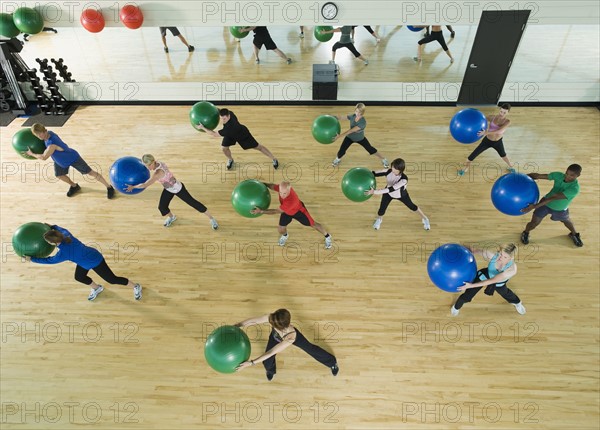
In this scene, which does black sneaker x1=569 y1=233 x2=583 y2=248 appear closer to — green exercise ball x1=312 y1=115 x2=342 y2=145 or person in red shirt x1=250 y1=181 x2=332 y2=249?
person in red shirt x1=250 y1=181 x2=332 y2=249

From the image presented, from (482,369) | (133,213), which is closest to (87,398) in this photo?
(133,213)

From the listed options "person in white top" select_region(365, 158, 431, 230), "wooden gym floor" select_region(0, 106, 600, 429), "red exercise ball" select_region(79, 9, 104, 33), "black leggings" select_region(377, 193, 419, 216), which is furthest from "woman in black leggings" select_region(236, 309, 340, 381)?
"red exercise ball" select_region(79, 9, 104, 33)

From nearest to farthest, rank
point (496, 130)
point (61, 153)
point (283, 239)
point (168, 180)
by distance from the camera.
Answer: point (168, 180)
point (283, 239)
point (61, 153)
point (496, 130)

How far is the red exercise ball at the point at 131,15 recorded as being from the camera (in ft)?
19.0

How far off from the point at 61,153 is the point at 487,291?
5.00 metres

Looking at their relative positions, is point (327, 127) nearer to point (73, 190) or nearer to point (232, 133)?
point (232, 133)

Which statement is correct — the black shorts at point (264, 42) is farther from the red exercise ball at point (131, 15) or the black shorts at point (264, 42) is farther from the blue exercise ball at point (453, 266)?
the blue exercise ball at point (453, 266)

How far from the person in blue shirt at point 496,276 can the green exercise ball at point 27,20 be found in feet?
21.3

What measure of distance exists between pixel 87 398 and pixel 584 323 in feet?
15.5

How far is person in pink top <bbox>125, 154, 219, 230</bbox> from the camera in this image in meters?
4.22

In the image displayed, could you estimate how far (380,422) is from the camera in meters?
3.40

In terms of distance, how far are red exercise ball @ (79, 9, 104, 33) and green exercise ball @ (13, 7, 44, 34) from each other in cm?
62

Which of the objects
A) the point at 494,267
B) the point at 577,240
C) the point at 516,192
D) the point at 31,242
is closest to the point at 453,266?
the point at 494,267

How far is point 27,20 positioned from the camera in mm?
5750
